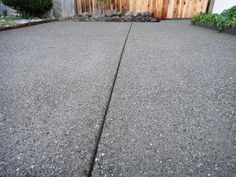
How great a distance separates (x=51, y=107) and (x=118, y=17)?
4268 mm

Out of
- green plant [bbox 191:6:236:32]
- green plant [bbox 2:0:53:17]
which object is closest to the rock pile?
green plant [bbox 2:0:53:17]

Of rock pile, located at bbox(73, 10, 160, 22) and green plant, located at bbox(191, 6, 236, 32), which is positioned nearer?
green plant, located at bbox(191, 6, 236, 32)

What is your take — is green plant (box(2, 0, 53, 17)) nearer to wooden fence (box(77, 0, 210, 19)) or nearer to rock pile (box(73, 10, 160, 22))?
rock pile (box(73, 10, 160, 22))

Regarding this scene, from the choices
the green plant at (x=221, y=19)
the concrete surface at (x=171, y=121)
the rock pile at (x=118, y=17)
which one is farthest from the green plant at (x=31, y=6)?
A: the concrete surface at (x=171, y=121)

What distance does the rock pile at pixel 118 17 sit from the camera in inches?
187

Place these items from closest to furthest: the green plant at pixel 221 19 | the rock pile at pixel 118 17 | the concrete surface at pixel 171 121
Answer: the concrete surface at pixel 171 121 → the green plant at pixel 221 19 → the rock pile at pixel 118 17

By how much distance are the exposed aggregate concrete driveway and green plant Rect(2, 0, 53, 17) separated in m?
3.25

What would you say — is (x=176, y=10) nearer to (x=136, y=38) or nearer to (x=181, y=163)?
(x=136, y=38)

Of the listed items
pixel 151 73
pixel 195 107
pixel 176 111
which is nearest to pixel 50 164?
pixel 176 111

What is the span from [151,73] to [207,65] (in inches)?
22.9

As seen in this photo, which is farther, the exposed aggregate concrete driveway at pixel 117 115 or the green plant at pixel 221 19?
the green plant at pixel 221 19

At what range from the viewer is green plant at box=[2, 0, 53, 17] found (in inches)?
179

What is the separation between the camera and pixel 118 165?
0.71 meters

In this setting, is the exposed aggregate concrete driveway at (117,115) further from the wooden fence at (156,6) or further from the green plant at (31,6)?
the wooden fence at (156,6)
